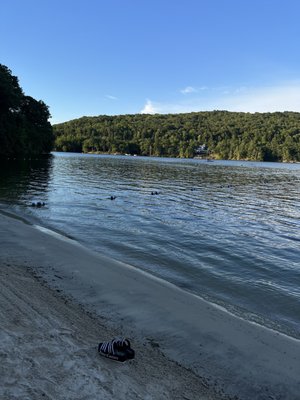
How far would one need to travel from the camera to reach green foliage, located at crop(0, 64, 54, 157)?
67.2 metres

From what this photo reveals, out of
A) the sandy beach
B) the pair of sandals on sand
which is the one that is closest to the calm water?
the sandy beach

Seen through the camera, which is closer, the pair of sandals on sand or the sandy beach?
the sandy beach

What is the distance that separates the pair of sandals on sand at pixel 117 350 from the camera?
17.7 feet

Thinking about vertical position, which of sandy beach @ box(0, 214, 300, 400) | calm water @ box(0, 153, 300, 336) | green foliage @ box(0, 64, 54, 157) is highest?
green foliage @ box(0, 64, 54, 157)

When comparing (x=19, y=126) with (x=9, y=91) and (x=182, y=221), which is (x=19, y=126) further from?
(x=182, y=221)

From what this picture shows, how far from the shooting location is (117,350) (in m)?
5.46

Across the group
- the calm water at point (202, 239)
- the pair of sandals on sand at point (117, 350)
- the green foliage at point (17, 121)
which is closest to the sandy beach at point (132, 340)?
the pair of sandals on sand at point (117, 350)

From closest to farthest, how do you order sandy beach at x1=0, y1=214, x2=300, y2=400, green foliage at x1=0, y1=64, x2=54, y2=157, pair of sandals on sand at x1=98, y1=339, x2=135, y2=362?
sandy beach at x1=0, y1=214, x2=300, y2=400 < pair of sandals on sand at x1=98, y1=339, x2=135, y2=362 < green foliage at x1=0, y1=64, x2=54, y2=157

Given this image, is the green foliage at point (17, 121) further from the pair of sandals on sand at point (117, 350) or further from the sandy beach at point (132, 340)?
the pair of sandals on sand at point (117, 350)

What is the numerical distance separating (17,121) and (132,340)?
8069cm

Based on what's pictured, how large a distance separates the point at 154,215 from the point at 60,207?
6935 millimetres

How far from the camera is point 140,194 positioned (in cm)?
3425

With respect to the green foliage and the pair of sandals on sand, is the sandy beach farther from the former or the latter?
the green foliage

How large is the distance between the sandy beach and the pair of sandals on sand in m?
0.12
